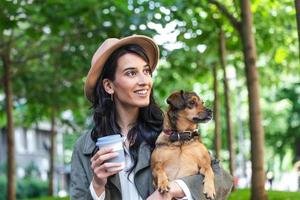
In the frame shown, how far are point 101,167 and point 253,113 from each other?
6.77 meters

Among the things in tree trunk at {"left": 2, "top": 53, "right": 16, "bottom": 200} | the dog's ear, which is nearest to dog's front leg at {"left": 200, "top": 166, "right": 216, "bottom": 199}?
the dog's ear

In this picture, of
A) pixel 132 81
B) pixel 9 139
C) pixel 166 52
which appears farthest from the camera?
pixel 9 139

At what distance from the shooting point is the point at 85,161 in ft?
12.1

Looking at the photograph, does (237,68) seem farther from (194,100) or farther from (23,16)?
(194,100)

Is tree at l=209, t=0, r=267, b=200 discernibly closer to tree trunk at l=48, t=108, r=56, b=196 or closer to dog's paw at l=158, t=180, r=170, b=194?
dog's paw at l=158, t=180, r=170, b=194

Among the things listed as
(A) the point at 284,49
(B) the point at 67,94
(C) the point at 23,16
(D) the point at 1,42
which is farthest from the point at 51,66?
(C) the point at 23,16

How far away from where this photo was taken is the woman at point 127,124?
3.59 m

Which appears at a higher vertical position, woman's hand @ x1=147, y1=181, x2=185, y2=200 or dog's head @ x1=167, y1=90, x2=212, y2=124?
dog's head @ x1=167, y1=90, x2=212, y2=124

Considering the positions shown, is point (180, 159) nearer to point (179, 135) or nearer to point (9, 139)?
point (179, 135)

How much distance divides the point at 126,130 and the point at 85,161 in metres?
0.31

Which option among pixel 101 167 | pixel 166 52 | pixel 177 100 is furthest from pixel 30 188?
pixel 101 167

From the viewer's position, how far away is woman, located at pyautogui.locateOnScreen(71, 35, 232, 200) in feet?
11.8

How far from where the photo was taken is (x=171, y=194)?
3527 mm

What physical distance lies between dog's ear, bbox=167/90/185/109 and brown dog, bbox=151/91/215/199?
52 mm
